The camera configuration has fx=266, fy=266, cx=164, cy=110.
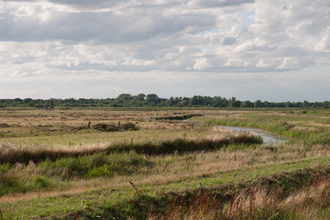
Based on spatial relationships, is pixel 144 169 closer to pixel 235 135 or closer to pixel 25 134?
pixel 235 135

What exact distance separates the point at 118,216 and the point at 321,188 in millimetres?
8965

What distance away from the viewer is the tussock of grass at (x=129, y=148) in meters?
18.3

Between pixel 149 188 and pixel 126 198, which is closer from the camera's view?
pixel 126 198

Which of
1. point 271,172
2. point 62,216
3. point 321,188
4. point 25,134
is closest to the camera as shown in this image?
point 62,216

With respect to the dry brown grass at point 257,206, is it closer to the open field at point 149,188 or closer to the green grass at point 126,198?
the open field at point 149,188

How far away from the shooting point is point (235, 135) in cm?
3259

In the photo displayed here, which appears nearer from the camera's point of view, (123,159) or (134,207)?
(134,207)

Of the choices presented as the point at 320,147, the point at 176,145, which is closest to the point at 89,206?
the point at 176,145

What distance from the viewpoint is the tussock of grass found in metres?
18.3

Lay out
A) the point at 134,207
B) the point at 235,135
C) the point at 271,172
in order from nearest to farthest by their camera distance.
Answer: the point at 134,207 → the point at 271,172 → the point at 235,135

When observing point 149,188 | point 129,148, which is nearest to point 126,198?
point 149,188

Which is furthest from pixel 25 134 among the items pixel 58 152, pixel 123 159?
pixel 123 159

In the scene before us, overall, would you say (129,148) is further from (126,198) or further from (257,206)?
(257,206)

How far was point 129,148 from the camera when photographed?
24.0 meters
